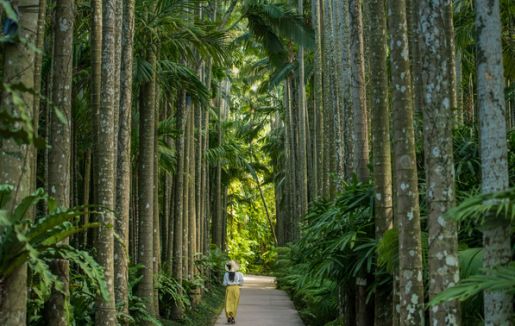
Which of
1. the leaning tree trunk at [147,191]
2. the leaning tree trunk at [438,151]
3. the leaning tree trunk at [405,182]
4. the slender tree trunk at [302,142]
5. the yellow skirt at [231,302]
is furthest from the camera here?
the slender tree trunk at [302,142]

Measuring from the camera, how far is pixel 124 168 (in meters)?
11.0

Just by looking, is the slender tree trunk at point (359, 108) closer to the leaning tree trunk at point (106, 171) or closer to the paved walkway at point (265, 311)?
the leaning tree trunk at point (106, 171)

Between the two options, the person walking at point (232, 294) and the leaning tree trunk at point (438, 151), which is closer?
the leaning tree trunk at point (438, 151)

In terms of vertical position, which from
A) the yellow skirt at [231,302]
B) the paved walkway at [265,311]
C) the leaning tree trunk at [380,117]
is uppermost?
the leaning tree trunk at [380,117]

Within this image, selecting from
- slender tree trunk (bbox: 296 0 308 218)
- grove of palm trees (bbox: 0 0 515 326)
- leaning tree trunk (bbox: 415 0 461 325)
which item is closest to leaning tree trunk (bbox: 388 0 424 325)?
grove of palm trees (bbox: 0 0 515 326)

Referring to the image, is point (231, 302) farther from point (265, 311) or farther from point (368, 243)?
point (368, 243)

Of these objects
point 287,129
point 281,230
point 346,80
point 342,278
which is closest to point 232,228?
point 281,230

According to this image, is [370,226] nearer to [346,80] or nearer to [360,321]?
[360,321]

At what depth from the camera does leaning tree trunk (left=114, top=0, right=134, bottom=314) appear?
1052cm

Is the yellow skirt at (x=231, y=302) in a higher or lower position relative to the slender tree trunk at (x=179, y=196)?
lower

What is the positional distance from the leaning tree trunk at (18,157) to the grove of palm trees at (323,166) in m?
0.02

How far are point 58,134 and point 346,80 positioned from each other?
832cm

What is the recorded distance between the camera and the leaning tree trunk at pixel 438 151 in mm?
6277

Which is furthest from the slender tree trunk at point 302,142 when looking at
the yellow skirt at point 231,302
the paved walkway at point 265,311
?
the yellow skirt at point 231,302
